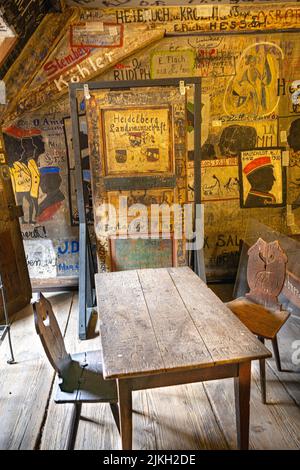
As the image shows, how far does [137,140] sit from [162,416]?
2.11 metres

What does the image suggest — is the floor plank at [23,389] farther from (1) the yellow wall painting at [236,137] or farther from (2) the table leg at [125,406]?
(1) the yellow wall painting at [236,137]

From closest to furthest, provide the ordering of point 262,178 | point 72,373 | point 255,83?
point 72,373 → point 255,83 → point 262,178

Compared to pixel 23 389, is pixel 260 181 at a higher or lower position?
higher

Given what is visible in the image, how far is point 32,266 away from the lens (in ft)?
12.6

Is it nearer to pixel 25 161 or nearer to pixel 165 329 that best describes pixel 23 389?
pixel 165 329

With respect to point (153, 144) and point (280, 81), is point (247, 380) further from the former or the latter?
point (280, 81)

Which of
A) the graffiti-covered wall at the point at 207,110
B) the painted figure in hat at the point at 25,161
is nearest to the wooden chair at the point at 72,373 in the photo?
the graffiti-covered wall at the point at 207,110

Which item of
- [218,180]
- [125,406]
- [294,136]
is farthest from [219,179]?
[125,406]

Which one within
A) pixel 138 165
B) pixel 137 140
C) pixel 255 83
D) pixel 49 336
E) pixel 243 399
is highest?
pixel 255 83

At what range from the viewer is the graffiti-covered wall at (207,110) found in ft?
11.0

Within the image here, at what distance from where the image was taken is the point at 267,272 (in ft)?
7.12

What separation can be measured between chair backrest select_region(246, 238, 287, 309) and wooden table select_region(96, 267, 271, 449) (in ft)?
1.42

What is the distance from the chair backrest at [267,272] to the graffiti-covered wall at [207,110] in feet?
5.24

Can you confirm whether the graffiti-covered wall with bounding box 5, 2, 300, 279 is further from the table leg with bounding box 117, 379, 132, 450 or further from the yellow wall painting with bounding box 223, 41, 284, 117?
the table leg with bounding box 117, 379, 132, 450
